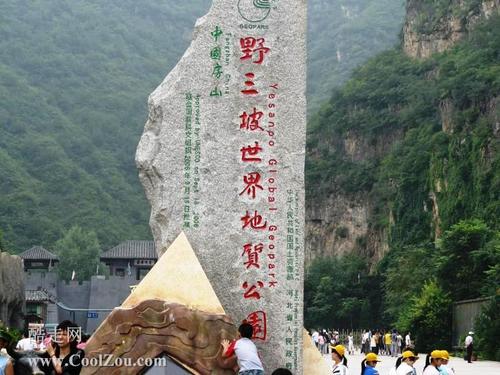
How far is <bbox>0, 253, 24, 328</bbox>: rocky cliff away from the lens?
23.7m

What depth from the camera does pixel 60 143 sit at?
65688mm

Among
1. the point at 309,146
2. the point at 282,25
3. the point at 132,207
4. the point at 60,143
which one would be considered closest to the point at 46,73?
the point at 60,143

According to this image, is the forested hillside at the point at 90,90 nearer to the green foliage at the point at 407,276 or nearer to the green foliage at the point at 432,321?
the green foliage at the point at 407,276

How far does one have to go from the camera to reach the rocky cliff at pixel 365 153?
52.7m

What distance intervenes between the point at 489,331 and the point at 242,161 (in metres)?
15.0

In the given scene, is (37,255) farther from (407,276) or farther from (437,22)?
(437,22)

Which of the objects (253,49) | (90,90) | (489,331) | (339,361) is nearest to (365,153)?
(90,90)

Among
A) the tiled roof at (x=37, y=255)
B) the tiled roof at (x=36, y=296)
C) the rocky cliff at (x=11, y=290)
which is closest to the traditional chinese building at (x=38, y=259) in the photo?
the tiled roof at (x=37, y=255)

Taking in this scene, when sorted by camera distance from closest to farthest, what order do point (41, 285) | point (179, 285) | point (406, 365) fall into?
1. point (406, 365)
2. point (179, 285)
3. point (41, 285)

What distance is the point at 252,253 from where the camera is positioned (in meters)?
8.54

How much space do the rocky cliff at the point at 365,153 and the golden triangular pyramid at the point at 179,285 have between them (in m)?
41.4

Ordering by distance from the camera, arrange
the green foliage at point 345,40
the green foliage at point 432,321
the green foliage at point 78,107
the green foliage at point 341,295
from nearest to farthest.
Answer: the green foliage at point 432,321 → the green foliage at point 341,295 → the green foliage at point 78,107 → the green foliage at point 345,40

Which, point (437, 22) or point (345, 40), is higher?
point (345, 40)

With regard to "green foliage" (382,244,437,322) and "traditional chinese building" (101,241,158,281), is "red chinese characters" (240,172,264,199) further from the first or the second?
"traditional chinese building" (101,241,158,281)
